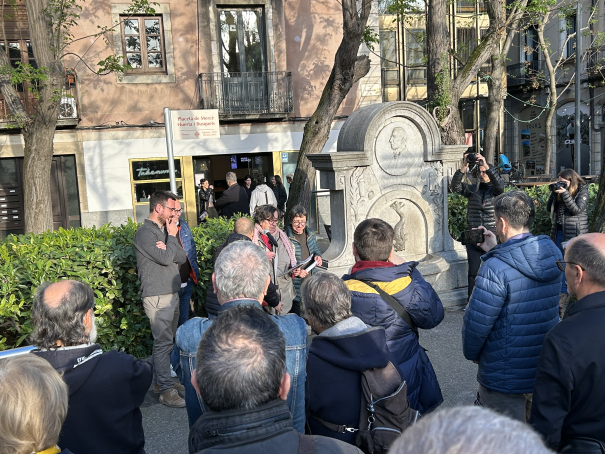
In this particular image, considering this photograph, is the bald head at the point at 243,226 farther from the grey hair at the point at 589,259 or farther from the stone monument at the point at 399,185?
the grey hair at the point at 589,259

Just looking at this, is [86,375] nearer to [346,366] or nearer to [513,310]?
[346,366]

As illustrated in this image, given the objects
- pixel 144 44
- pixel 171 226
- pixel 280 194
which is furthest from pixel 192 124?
pixel 144 44

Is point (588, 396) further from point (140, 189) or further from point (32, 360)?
point (140, 189)

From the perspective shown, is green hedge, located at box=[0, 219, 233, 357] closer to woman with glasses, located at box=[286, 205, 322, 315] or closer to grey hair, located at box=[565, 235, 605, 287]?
woman with glasses, located at box=[286, 205, 322, 315]

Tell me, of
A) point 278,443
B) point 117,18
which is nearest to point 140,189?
point 117,18

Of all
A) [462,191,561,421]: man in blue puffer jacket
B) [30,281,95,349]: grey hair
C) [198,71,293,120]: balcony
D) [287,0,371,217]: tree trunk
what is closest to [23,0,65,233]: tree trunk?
[287,0,371,217]: tree trunk

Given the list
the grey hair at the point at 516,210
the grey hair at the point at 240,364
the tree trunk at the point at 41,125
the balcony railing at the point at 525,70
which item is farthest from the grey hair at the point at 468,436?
the balcony railing at the point at 525,70

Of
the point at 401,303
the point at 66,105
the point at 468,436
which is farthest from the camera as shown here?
the point at 66,105

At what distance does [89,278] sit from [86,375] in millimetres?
3105

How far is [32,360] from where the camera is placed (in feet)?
6.40

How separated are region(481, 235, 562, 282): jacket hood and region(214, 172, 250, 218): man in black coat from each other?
28.4 feet

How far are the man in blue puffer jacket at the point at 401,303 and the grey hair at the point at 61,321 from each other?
4.65ft

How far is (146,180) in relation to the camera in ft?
57.5

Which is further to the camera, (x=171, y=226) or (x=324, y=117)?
(x=324, y=117)
